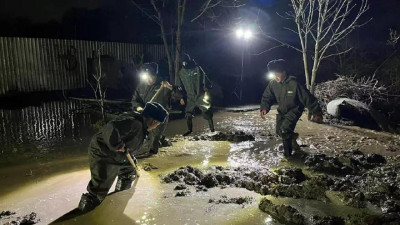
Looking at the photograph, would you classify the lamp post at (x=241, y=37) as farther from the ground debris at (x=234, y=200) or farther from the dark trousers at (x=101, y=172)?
the dark trousers at (x=101, y=172)

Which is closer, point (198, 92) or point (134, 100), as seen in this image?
point (134, 100)

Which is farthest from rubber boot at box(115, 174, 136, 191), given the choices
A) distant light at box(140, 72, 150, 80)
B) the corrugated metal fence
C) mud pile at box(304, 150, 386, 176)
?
the corrugated metal fence

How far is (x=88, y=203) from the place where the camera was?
4.07m

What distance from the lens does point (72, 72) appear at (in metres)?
15.2

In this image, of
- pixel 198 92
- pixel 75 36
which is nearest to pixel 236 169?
pixel 198 92

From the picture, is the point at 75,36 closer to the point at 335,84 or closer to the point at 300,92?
the point at 335,84

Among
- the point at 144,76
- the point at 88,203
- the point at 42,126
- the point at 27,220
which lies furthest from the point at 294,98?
the point at 42,126

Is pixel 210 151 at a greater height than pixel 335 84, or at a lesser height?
lesser

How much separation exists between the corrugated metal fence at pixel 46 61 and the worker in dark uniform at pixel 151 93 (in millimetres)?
7217

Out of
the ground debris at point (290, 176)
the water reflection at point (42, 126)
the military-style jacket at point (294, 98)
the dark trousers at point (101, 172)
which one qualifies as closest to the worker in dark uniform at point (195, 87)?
the military-style jacket at point (294, 98)

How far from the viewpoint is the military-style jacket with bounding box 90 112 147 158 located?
3.88 metres

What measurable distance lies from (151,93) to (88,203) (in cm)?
308

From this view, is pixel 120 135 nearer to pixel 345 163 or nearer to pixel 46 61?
pixel 345 163

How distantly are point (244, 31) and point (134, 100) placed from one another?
8870 mm
